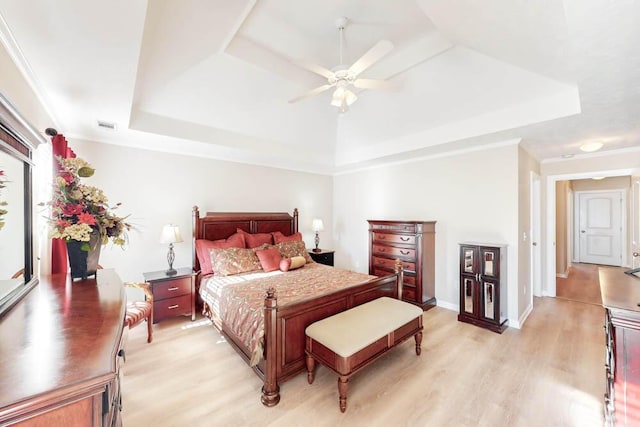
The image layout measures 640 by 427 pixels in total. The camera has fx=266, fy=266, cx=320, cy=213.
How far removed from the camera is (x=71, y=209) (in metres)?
1.74

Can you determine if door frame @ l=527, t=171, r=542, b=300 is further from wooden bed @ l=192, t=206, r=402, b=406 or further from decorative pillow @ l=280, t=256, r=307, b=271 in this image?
decorative pillow @ l=280, t=256, r=307, b=271

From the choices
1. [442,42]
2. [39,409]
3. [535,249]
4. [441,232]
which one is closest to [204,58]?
[442,42]

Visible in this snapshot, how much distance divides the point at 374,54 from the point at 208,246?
3186 mm

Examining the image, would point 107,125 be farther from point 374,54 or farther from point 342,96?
point 374,54

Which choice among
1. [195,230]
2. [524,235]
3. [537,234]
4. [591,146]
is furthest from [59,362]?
[537,234]

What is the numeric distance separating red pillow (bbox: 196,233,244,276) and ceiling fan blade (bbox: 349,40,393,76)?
2.90 meters

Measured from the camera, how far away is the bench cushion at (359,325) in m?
2.07

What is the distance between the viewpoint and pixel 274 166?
16.5ft

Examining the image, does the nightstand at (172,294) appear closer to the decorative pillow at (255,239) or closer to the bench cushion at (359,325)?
the decorative pillow at (255,239)

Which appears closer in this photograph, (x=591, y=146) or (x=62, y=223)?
(x=62, y=223)

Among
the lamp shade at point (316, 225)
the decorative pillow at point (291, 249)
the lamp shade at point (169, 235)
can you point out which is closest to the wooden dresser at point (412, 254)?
the lamp shade at point (316, 225)

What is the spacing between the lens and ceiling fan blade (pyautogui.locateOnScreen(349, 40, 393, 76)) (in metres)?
1.94

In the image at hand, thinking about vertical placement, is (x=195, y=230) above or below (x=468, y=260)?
above

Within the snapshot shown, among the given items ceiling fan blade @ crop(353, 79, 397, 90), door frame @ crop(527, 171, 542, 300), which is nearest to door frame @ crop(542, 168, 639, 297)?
door frame @ crop(527, 171, 542, 300)
